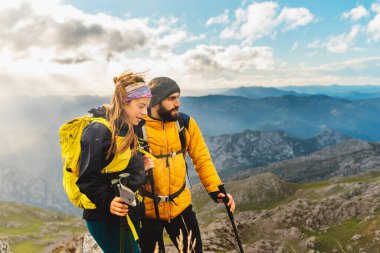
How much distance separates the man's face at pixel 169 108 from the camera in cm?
690

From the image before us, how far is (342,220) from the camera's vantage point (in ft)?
414

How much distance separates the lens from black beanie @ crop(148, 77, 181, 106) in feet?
22.8

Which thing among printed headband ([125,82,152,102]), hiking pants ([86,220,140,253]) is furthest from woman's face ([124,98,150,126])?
hiking pants ([86,220,140,253])

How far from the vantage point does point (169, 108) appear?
6.90 metres

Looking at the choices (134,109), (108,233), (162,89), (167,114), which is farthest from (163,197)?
(134,109)

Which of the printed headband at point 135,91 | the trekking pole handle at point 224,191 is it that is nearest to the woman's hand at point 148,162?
the printed headband at point 135,91

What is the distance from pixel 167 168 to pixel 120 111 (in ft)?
7.20

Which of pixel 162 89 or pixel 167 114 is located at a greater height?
pixel 162 89

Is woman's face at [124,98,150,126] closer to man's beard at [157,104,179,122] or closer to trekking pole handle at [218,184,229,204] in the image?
man's beard at [157,104,179,122]

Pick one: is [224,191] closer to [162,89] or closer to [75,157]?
[162,89]

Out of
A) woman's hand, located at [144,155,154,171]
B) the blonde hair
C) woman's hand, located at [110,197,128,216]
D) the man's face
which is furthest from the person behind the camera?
the man's face

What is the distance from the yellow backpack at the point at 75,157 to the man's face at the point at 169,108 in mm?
2179

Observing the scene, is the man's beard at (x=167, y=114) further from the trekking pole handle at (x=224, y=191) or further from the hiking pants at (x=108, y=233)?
the hiking pants at (x=108, y=233)

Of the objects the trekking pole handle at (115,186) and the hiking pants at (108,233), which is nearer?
the trekking pole handle at (115,186)
